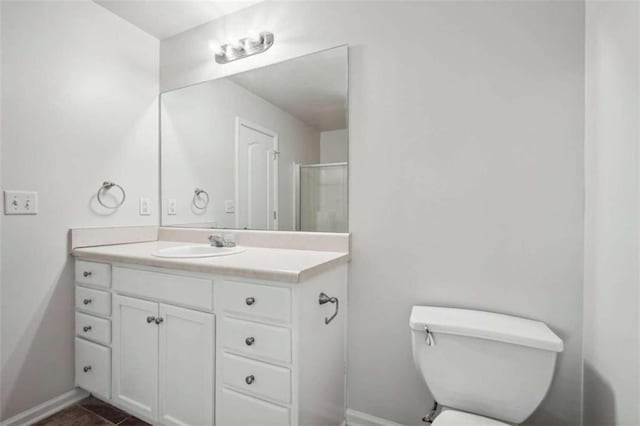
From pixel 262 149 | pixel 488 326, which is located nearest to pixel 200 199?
pixel 262 149

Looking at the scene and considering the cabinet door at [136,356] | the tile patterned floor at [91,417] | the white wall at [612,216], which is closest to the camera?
the white wall at [612,216]

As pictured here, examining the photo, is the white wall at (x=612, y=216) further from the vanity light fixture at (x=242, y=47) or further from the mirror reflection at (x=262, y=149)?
A: the vanity light fixture at (x=242, y=47)

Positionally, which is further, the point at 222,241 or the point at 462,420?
the point at 222,241

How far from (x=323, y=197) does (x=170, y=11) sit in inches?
61.1

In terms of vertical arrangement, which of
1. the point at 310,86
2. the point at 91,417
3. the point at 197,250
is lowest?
the point at 91,417

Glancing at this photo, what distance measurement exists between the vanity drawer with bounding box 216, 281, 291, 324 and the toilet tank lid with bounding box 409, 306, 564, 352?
51 centimetres

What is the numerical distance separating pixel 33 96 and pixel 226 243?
48.5 inches

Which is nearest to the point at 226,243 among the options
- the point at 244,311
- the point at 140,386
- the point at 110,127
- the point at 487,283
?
the point at 244,311

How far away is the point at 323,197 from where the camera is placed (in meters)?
1.61

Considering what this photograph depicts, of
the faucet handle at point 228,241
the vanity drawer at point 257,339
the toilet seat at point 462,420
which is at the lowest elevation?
the toilet seat at point 462,420

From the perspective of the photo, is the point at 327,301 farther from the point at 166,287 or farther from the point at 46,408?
the point at 46,408

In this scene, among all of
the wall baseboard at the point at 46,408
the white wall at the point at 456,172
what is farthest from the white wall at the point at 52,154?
the white wall at the point at 456,172

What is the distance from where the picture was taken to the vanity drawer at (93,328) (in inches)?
61.6

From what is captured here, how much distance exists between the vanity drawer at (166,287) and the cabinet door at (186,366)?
0.05 metres
